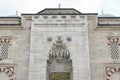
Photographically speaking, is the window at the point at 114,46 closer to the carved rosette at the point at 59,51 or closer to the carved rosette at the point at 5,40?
the carved rosette at the point at 59,51

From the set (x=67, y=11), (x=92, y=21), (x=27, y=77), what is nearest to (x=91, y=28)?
(x=92, y=21)

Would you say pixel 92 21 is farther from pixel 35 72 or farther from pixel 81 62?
pixel 35 72

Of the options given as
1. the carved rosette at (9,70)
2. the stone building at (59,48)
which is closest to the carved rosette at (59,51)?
the stone building at (59,48)

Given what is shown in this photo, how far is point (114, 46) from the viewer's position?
70.3 ft

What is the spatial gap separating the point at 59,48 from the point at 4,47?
4365 millimetres

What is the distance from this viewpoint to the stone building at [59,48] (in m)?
20.3

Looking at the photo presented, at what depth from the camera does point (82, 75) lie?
64.8 ft

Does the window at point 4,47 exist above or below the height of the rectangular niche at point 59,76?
above

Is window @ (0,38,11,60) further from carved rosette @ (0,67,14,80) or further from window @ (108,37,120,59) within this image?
window @ (108,37,120,59)

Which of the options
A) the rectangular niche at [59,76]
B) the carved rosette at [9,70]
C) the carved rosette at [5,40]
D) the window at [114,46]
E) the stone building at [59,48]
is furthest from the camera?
the carved rosette at [5,40]

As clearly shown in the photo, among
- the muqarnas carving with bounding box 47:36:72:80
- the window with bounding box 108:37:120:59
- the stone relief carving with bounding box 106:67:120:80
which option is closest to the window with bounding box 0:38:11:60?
the muqarnas carving with bounding box 47:36:72:80

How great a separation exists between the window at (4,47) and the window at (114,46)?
7999 millimetres

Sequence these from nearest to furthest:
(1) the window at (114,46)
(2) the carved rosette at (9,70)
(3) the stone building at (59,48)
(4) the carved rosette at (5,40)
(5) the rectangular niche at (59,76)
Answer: (3) the stone building at (59,48)
(2) the carved rosette at (9,70)
(5) the rectangular niche at (59,76)
(1) the window at (114,46)
(4) the carved rosette at (5,40)

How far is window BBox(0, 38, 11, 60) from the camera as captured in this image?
21184mm
